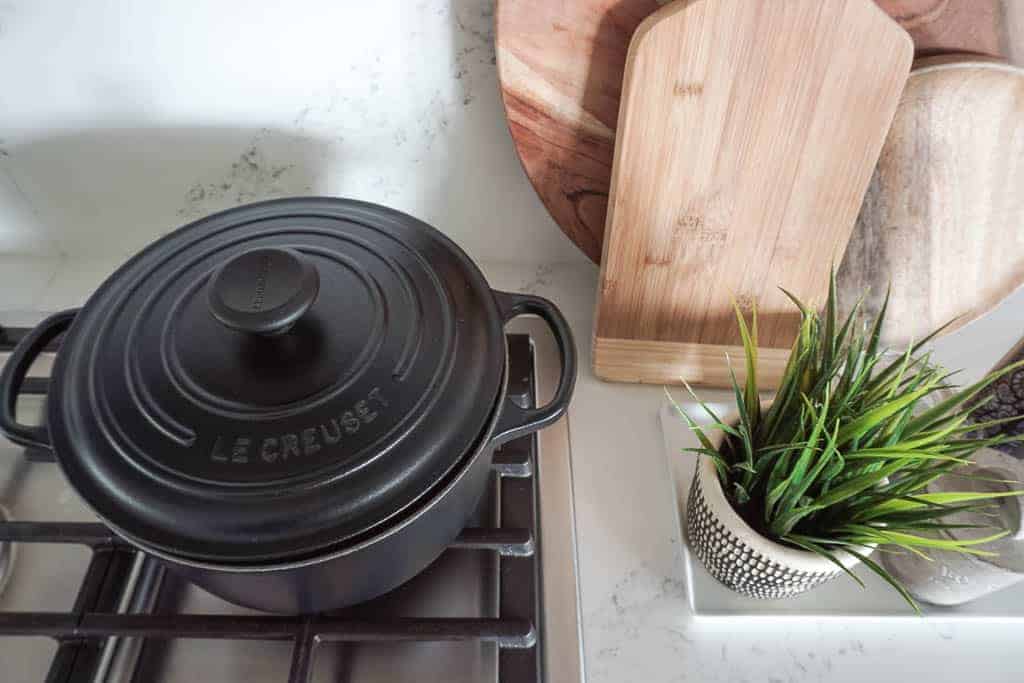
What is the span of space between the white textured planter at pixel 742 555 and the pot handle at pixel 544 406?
130mm

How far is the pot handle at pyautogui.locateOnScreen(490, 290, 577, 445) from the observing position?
0.49 metres

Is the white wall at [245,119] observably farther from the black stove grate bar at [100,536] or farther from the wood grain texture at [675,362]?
the black stove grate bar at [100,536]

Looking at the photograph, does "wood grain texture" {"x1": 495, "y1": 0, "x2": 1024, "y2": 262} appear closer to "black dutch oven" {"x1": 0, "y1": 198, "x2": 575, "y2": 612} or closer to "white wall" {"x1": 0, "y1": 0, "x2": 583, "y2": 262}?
"white wall" {"x1": 0, "y1": 0, "x2": 583, "y2": 262}

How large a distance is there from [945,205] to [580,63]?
1.12ft

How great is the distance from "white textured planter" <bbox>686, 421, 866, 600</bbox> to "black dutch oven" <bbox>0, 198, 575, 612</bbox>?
139 mm

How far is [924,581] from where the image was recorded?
21.3 inches

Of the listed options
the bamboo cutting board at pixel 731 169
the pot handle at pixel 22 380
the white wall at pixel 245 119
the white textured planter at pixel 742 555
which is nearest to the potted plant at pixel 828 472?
the white textured planter at pixel 742 555

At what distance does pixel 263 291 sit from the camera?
0.42 meters

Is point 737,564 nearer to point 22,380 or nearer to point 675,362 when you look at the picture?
point 675,362

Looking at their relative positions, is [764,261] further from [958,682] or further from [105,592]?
[105,592]

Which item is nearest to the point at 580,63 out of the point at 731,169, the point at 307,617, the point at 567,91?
Result: the point at 567,91

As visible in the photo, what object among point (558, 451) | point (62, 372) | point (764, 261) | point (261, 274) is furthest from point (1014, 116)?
point (62, 372)

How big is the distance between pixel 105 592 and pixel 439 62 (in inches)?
20.7

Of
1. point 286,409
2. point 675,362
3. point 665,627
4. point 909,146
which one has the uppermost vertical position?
point 909,146
